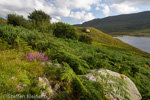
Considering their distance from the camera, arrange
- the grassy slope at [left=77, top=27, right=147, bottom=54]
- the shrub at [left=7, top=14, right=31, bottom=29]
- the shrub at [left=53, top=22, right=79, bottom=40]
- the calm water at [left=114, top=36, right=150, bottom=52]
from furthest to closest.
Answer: the calm water at [left=114, top=36, right=150, bottom=52] < the grassy slope at [left=77, top=27, right=147, bottom=54] < the shrub at [left=53, top=22, right=79, bottom=40] < the shrub at [left=7, top=14, right=31, bottom=29]

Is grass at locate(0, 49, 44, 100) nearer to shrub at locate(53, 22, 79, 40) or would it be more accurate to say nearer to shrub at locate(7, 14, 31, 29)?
shrub at locate(7, 14, 31, 29)

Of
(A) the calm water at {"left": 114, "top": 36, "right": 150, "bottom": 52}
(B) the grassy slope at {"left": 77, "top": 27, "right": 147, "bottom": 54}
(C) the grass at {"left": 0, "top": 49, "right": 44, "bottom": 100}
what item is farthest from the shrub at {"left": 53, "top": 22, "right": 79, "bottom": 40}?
(A) the calm water at {"left": 114, "top": 36, "right": 150, "bottom": 52}

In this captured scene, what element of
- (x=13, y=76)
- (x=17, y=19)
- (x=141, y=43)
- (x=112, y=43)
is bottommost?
(x=141, y=43)

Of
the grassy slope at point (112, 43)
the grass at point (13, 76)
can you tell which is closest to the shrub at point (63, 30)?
the grass at point (13, 76)

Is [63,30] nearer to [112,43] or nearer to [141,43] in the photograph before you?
[112,43]

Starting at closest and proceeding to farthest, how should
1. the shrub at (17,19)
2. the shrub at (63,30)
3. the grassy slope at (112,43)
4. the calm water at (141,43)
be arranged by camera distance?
the shrub at (17,19)
the shrub at (63,30)
the grassy slope at (112,43)
the calm water at (141,43)

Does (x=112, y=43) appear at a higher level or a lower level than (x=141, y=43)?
higher

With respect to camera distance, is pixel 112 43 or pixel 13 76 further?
pixel 112 43

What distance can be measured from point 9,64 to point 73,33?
25759mm

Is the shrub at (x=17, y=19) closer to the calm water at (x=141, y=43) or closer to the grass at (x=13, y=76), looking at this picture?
the grass at (x=13, y=76)

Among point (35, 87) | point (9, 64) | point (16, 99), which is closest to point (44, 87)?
point (35, 87)

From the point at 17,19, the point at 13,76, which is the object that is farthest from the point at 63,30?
the point at 13,76

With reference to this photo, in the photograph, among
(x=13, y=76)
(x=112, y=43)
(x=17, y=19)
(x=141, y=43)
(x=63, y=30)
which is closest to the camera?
(x=13, y=76)

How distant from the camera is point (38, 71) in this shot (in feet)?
11.4
